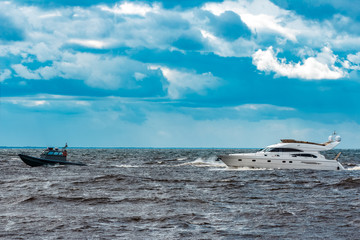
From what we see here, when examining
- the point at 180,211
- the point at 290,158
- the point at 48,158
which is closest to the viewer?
the point at 180,211

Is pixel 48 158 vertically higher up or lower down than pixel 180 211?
higher up

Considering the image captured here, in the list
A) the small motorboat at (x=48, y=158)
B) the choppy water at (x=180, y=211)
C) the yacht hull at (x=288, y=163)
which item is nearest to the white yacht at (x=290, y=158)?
the yacht hull at (x=288, y=163)

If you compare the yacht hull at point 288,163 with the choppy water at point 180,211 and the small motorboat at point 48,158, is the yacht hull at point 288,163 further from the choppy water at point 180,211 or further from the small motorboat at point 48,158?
the small motorboat at point 48,158

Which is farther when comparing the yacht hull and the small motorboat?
the small motorboat

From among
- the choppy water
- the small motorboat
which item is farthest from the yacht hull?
the small motorboat

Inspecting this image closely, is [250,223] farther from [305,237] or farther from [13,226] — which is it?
[13,226]

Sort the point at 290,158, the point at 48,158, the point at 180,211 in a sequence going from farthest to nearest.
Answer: the point at 48,158 < the point at 290,158 < the point at 180,211

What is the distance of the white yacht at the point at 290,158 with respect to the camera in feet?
140

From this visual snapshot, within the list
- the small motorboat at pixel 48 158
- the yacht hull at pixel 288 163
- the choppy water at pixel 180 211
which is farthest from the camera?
the small motorboat at pixel 48 158

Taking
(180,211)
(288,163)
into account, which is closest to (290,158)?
(288,163)

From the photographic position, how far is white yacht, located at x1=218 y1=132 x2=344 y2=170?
42812mm

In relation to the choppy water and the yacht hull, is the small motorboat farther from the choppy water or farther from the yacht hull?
the yacht hull

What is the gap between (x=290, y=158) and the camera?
42.8 metres

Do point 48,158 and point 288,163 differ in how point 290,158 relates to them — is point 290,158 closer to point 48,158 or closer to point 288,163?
point 288,163
